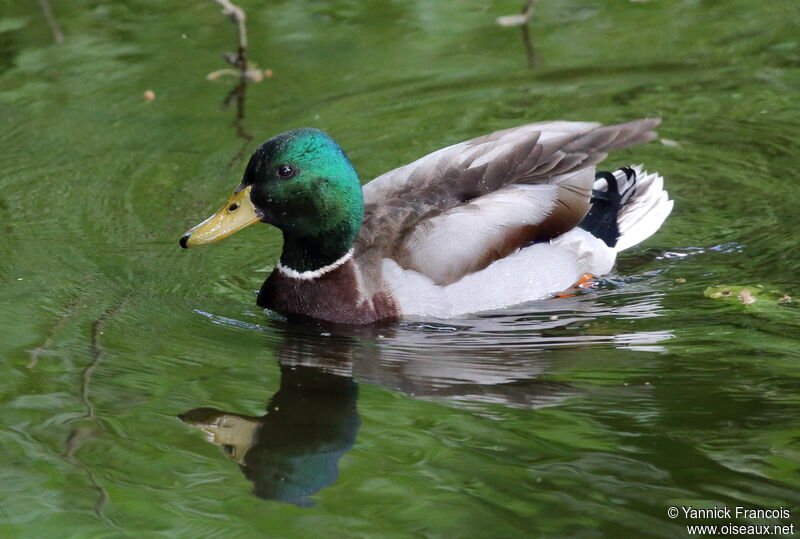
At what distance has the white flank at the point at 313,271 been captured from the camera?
21.5ft

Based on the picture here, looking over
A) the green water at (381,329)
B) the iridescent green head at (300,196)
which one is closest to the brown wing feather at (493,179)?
the iridescent green head at (300,196)

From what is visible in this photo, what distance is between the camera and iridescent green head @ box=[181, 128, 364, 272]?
621 cm

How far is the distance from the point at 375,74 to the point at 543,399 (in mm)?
4744

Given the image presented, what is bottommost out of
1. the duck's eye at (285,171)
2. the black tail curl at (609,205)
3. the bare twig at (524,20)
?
the bare twig at (524,20)

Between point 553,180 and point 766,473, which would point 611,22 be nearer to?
point 553,180

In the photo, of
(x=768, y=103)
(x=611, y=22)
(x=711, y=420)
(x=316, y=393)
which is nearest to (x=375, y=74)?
(x=611, y=22)

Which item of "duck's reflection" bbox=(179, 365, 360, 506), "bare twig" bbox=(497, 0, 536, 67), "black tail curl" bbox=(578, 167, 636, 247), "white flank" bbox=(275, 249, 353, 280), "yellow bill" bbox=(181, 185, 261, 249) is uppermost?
"yellow bill" bbox=(181, 185, 261, 249)

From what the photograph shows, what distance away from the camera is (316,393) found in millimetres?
5562

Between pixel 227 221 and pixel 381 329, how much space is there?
96 cm

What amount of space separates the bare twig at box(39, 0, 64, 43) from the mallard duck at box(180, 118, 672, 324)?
4.47 m

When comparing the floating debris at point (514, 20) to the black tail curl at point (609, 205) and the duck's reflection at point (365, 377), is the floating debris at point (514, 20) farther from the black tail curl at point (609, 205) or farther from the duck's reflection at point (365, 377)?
the duck's reflection at point (365, 377)

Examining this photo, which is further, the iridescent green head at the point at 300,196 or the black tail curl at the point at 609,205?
the black tail curl at the point at 609,205

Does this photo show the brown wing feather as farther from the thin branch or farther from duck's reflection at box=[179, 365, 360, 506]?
the thin branch

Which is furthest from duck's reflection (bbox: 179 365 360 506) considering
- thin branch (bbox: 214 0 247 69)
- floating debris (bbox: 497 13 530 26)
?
floating debris (bbox: 497 13 530 26)
